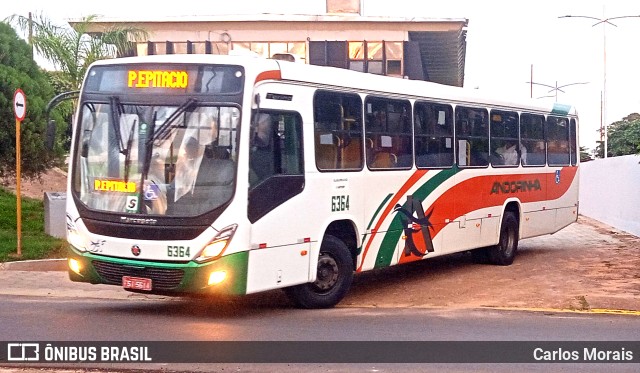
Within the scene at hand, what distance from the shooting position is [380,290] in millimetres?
14711

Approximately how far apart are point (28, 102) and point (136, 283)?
11.5m

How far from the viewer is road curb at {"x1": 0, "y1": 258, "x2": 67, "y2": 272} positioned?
16.4 metres

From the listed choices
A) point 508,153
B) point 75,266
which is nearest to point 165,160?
point 75,266

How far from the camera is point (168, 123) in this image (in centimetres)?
1098

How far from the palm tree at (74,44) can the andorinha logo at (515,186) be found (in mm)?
13014

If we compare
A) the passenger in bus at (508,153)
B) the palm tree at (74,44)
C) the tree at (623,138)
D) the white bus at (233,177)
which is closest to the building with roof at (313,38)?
the palm tree at (74,44)

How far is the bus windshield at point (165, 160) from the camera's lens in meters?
10.8

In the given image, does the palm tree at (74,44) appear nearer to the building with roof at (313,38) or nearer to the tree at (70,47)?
the tree at (70,47)

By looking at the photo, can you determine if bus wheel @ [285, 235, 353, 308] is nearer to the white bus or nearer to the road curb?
the white bus

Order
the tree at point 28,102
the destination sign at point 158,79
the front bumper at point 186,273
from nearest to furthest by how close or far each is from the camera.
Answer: the front bumper at point 186,273 → the destination sign at point 158,79 → the tree at point 28,102

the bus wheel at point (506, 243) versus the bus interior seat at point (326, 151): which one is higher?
the bus interior seat at point (326, 151)

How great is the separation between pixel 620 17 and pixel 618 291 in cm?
A: 2664

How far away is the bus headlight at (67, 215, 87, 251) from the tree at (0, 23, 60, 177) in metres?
10.2

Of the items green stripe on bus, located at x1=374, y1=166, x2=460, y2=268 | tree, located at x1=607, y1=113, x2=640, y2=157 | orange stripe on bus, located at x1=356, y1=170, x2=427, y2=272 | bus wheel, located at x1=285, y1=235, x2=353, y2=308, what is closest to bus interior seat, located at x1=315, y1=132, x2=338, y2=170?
bus wheel, located at x1=285, y1=235, x2=353, y2=308
